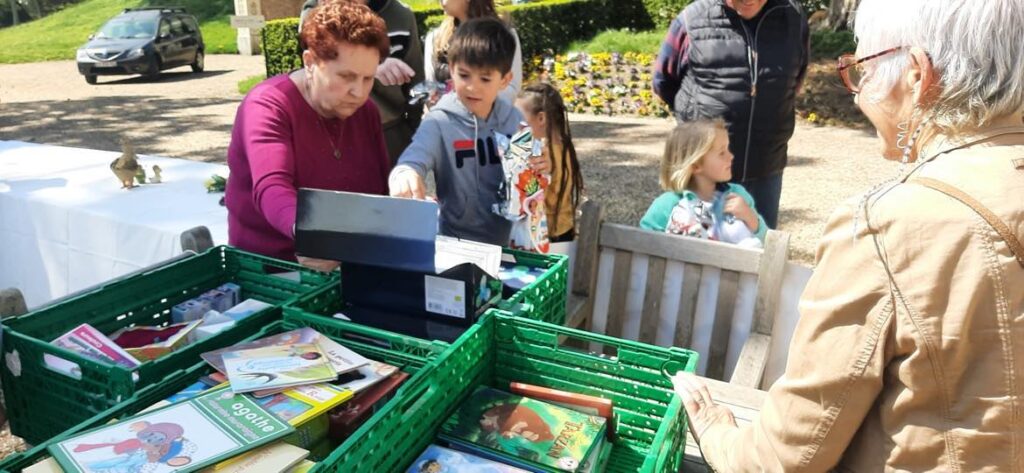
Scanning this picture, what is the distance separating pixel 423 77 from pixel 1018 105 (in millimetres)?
2880

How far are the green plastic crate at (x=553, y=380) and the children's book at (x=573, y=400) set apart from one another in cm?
5

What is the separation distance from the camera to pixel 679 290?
2545 mm

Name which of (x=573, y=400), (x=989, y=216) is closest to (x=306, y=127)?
(x=573, y=400)

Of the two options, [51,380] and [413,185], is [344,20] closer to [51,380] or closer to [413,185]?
[413,185]

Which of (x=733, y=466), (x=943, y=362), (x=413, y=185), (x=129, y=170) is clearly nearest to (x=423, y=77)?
(x=129, y=170)

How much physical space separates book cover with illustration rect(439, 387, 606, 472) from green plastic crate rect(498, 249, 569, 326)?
9.9 inches

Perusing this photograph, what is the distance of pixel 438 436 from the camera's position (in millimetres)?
1401

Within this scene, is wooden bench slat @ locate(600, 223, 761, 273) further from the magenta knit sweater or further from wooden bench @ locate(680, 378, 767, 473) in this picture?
the magenta knit sweater

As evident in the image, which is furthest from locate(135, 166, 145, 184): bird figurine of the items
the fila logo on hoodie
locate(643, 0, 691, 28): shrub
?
locate(643, 0, 691, 28): shrub

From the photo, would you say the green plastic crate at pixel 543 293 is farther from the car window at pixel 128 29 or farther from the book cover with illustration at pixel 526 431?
the car window at pixel 128 29

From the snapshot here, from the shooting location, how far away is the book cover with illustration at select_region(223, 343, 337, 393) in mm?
1335

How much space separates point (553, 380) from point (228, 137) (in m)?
8.66

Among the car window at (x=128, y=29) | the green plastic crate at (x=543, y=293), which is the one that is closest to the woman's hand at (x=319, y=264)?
the green plastic crate at (x=543, y=293)

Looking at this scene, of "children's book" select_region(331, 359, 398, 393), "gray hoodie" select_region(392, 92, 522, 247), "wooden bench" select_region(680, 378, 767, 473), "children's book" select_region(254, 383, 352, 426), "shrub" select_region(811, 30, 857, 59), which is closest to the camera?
"children's book" select_region(254, 383, 352, 426)
